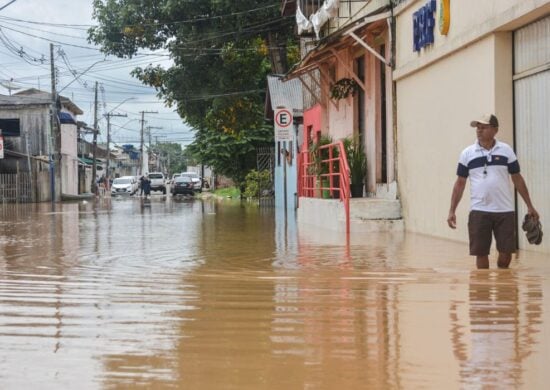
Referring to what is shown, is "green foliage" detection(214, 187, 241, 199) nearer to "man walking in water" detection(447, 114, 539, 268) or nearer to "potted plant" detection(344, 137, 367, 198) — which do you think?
"potted plant" detection(344, 137, 367, 198)

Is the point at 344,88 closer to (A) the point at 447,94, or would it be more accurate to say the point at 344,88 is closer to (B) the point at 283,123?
(B) the point at 283,123

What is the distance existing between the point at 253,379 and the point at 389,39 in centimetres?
1228

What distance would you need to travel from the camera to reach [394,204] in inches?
598

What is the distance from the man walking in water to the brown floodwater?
38cm

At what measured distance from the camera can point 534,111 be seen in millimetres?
10078

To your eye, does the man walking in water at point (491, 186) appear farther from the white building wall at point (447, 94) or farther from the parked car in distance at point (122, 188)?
the parked car in distance at point (122, 188)

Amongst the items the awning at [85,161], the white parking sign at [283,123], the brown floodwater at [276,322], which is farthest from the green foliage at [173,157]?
the brown floodwater at [276,322]

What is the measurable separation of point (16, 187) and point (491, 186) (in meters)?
41.4

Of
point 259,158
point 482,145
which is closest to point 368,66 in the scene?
point 482,145

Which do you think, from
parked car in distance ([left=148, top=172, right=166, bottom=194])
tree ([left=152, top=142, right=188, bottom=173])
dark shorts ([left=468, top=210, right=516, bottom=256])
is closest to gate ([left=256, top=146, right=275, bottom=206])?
parked car in distance ([left=148, top=172, right=166, bottom=194])

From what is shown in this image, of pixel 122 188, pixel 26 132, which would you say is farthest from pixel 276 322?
pixel 122 188

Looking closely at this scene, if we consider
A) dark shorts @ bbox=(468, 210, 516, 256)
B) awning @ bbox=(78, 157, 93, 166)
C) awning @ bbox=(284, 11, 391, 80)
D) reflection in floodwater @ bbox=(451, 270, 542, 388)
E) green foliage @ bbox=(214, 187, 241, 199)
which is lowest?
reflection in floodwater @ bbox=(451, 270, 542, 388)

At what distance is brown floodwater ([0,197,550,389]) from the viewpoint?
4242 mm

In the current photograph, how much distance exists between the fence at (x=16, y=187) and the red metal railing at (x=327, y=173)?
2880 cm
